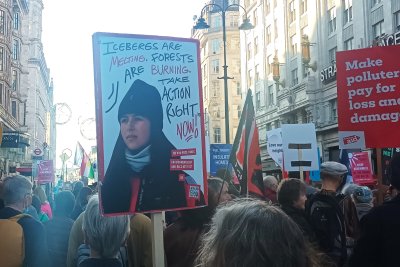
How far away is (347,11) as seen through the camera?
1278 inches

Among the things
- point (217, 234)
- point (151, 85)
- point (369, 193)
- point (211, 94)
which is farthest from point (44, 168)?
point (211, 94)

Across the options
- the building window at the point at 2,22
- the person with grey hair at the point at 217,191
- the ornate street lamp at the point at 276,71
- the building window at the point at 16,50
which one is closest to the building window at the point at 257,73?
the ornate street lamp at the point at 276,71

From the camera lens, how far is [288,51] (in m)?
41.8

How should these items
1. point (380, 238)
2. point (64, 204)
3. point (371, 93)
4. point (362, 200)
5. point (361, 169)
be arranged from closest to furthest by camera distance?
point (380, 238) → point (371, 93) → point (64, 204) → point (362, 200) → point (361, 169)

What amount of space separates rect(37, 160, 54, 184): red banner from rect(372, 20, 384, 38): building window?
17046 millimetres

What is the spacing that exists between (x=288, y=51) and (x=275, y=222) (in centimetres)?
4064

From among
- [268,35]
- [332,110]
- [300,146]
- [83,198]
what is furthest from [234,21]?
[83,198]

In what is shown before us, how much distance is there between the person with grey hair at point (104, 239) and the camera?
13.1ft

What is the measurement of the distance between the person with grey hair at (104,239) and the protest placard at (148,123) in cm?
21

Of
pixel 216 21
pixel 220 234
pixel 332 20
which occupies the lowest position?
pixel 220 234

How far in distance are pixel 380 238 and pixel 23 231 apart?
9.45 ft

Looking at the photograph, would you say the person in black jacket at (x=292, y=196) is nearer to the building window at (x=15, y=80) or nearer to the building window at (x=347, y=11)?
the building window at (x=347, y=11)

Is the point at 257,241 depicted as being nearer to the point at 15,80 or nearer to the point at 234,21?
the point at 15,80

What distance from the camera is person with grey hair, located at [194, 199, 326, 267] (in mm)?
2066
